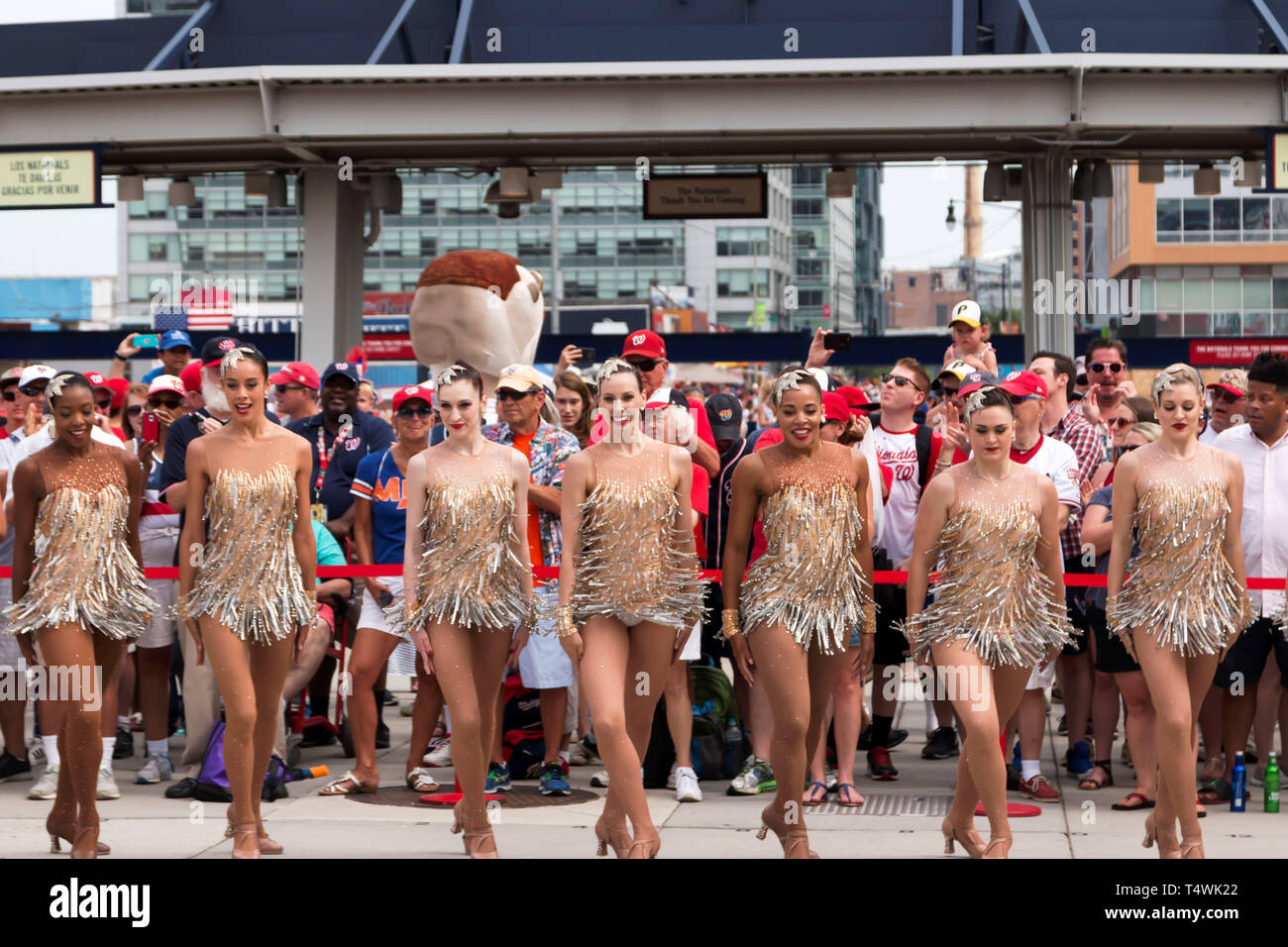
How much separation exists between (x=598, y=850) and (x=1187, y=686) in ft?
7.99

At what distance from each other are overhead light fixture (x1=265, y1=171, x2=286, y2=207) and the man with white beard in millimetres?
11504

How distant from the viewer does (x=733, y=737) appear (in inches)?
353

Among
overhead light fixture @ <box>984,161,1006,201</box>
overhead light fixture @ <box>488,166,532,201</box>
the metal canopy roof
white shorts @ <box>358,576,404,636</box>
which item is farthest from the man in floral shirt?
overhead light fixture @ <box>984,161,1006,201</box>

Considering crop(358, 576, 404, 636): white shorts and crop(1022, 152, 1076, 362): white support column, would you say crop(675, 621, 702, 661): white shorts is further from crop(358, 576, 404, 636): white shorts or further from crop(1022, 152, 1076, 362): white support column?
crop(1022, 152, 1076, 362): white support column

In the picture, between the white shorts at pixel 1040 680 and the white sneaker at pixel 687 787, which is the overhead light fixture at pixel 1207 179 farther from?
the white sneaker at pixel 687 787

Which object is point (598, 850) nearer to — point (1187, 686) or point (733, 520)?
point (733, 520)

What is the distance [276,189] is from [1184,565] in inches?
615

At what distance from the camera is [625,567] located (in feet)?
21.1

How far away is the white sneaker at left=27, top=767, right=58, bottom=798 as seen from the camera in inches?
328

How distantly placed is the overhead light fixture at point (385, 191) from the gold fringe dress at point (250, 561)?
13.1 meters

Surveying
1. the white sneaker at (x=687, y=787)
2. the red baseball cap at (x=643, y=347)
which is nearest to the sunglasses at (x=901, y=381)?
the red baseball cap at (x=643, y=347)

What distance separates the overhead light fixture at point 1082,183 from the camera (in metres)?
19.1

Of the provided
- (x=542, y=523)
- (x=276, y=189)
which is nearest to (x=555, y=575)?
(x=542, y=523)

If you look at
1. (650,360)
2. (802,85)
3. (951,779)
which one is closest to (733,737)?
(951,779)
